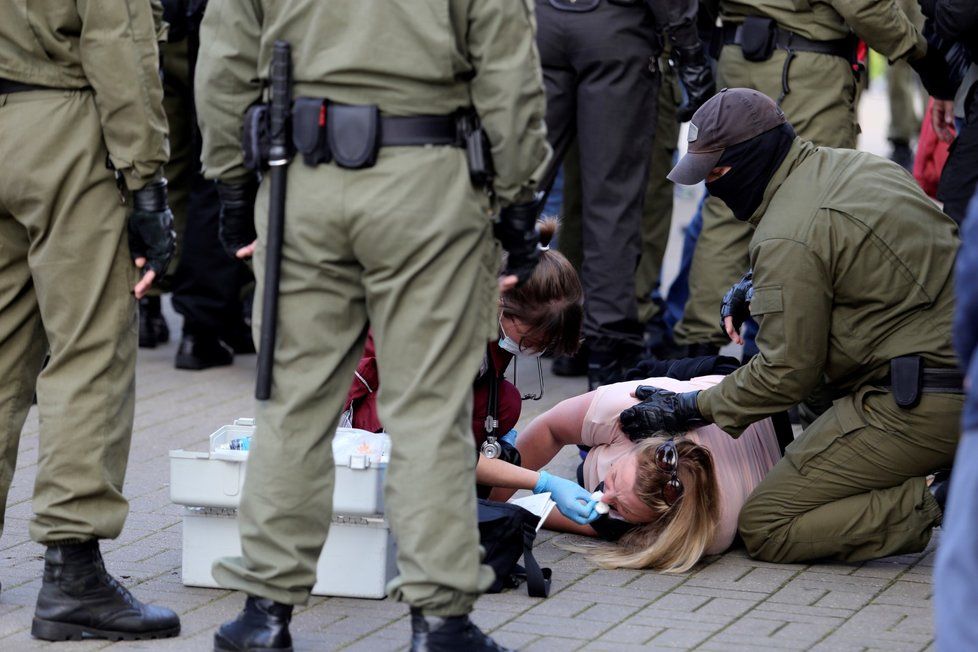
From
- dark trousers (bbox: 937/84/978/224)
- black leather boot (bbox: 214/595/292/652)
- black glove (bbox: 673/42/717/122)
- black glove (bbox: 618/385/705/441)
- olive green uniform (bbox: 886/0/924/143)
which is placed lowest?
olive green uniform (bbox: 886/0/924/143)

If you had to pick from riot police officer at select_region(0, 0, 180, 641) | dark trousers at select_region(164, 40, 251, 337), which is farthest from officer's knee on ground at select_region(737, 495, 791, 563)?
dark trousers at select_region(164, 40, 251, 337)

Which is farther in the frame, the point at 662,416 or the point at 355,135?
the point at 662,416

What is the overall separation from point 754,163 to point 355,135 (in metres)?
1.54

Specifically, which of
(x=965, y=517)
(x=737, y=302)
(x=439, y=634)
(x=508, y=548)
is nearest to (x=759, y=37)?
(x=737, y=302)

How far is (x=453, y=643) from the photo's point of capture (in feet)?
10.9

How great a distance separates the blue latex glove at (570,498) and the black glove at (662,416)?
25 centimetres

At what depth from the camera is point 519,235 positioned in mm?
3469

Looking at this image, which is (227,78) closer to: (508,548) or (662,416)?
(508,548)

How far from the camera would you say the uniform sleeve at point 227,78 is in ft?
11.1

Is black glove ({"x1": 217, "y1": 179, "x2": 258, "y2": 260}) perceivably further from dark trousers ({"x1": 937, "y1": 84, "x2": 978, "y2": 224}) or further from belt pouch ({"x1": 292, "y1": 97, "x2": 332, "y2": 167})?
dark trousers ({"x1": 937, "y1": 84, "x2": 978, "y2": 224})

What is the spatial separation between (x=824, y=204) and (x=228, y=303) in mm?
3250

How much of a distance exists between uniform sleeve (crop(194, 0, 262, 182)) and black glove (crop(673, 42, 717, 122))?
2.76 m

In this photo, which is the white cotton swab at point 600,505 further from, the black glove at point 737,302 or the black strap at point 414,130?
the black strap at point 414,130

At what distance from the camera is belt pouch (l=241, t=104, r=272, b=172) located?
3.33m
